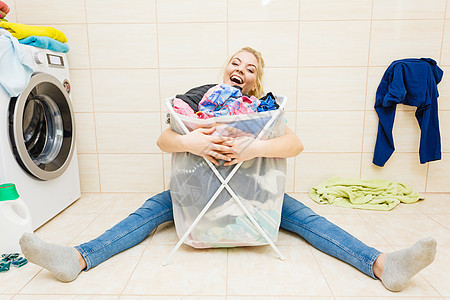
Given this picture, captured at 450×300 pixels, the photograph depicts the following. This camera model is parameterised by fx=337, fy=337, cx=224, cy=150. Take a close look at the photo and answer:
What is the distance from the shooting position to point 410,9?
6.82 feet

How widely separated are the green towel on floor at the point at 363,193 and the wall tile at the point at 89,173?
1.47 metres

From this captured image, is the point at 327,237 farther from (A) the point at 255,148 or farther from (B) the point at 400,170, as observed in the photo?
(B) the point at 400,170


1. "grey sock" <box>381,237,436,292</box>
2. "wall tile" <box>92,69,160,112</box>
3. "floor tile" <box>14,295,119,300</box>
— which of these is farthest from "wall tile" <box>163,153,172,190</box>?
"grey sock" <box>381,237,436,292</box>

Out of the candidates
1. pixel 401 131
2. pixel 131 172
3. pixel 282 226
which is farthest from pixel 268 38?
pixel 131 172

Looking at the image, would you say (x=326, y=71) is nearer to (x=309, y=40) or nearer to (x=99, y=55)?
(x=309, y=40)

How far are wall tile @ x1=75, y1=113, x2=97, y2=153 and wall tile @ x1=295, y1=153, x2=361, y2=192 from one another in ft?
4.56

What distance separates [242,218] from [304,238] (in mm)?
408

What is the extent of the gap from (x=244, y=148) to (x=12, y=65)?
113 cm

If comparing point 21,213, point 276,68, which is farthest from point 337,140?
point 21,213

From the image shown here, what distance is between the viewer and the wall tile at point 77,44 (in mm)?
2133

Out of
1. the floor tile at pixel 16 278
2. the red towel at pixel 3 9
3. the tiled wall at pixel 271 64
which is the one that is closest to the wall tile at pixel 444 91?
the tiled wall at pixel 271 64

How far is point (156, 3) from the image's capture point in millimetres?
2096

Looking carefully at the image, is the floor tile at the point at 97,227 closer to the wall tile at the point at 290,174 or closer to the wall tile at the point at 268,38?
the wall tile at the point at 290,174

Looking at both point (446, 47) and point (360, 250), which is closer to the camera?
point (360, 250)
